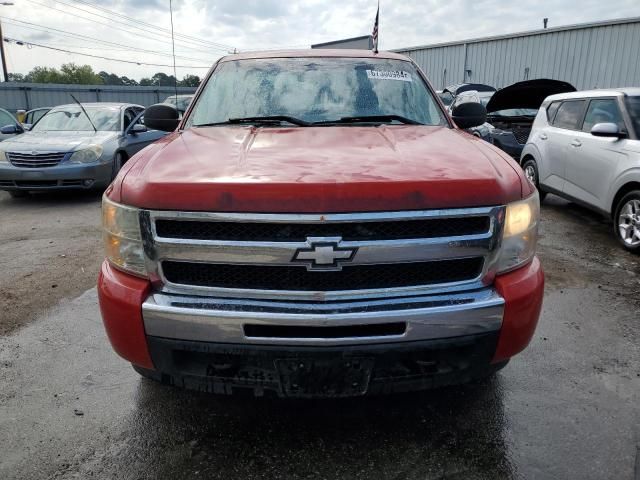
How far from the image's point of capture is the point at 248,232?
1951 mm

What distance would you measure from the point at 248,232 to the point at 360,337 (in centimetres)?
60

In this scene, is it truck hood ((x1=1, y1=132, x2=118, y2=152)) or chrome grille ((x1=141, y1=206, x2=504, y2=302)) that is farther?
truck hood ((x1=1, y1=132, x2=118, y2=152))

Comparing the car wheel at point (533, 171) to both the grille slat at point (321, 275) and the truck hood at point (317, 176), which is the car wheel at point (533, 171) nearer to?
the truck hood at point (317, 176)

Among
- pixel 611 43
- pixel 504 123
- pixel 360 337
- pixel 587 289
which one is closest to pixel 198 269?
pixel 360 337

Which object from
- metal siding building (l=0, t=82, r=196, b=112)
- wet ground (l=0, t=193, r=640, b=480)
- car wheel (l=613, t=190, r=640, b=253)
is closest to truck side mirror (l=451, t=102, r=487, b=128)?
wet ground (l=0, t=193, r=640, b=480)

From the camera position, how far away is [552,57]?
1816cm

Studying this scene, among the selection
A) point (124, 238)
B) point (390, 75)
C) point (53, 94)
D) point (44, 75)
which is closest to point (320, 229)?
point (124, 238)

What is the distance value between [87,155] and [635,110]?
7694mm

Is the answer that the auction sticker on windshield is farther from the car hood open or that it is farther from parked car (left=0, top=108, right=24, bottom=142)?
parked car (left=0, top=108, right=24, bottom=142)

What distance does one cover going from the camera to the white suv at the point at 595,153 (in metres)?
5.45

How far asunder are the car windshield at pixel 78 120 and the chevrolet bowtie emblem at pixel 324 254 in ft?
27.1

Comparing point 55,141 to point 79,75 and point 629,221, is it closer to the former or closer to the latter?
point 629,221

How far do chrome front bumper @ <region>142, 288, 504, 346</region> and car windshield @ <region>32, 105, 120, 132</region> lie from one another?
26.5ft

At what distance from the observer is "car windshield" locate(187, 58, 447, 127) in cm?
315
